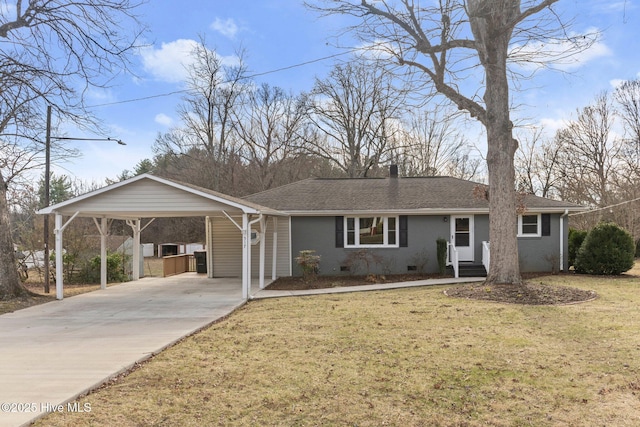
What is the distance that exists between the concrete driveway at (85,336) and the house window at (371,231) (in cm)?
444

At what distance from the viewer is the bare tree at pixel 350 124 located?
29.9 metres

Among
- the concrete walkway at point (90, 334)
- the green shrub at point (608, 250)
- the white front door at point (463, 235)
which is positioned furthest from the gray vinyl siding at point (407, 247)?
the concrete walkway at point (90, 334)

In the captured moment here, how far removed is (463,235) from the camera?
1517 centimetres

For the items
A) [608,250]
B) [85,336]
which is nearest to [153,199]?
[85,336]

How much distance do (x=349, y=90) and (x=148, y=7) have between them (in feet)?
72.0

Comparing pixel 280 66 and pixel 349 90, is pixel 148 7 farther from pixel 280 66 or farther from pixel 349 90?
pixel 349 90

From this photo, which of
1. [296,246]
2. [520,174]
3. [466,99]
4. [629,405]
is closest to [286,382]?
[629,405]

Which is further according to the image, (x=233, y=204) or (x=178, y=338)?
(x=233, y=204)

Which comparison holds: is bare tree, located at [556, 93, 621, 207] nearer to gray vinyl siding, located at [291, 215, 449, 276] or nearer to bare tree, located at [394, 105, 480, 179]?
bare tree, located at [394, 105, 480, 179]

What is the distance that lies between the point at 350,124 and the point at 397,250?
1687cm

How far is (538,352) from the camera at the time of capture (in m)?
5.63

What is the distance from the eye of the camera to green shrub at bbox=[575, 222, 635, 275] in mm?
13852

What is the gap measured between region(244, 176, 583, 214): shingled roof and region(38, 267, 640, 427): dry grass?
680 centimetres

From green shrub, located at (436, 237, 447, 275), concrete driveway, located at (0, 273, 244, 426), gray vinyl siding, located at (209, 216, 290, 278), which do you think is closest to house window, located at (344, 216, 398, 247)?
green shrub, located at (436, 237, 447, 275)
